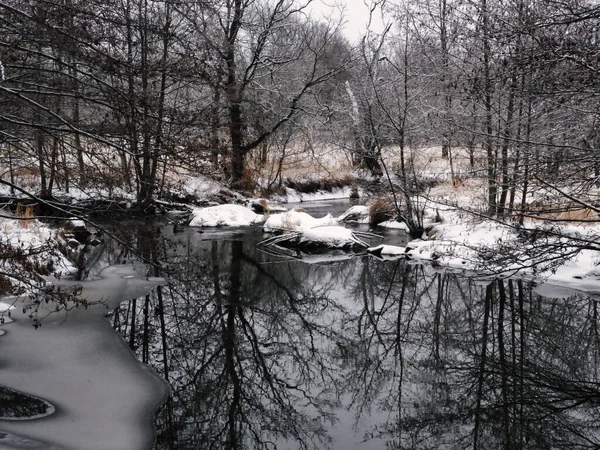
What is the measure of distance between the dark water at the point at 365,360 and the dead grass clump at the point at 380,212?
242 inches

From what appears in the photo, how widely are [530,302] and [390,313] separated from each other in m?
2.45

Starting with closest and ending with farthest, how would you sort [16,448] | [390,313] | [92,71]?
[16,448], [92,71], [390,313]

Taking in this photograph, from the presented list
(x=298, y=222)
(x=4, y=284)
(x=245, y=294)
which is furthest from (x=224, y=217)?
(x=4, y=284)

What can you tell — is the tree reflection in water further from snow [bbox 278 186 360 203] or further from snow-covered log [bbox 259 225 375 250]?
snow [bbox 278 186 360 203]

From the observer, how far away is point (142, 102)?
16.4ft

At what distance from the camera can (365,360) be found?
22.1 feet

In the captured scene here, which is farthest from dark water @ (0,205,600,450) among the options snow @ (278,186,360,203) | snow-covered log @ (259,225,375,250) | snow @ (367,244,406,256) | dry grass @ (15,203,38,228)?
snow @ (278,186,360,203)

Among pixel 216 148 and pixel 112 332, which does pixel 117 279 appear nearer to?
pixel 112 332

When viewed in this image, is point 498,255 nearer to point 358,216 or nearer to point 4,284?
point 4,284

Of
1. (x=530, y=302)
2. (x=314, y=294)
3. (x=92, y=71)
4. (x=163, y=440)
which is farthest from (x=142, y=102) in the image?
(x=530, y=302)

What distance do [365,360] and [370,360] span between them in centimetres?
7

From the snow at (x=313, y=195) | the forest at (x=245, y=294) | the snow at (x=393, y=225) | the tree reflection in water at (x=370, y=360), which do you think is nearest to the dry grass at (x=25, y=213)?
the forest at (x=245, y=294)

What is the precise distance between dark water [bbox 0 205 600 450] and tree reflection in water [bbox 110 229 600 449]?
0.02 m

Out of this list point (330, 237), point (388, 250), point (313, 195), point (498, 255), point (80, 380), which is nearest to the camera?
point (80, 380)
